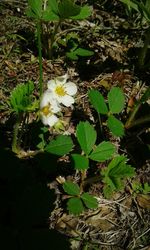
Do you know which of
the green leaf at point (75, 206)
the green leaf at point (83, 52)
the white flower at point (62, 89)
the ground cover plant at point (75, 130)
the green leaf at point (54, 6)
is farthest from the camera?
the green leaf at point (83, 52)

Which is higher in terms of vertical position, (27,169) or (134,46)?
(134,46)

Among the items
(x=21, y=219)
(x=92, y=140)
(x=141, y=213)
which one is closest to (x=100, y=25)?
(x=92, y=140)

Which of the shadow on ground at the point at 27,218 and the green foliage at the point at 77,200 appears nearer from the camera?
the shadow on ground at the point at 27,218

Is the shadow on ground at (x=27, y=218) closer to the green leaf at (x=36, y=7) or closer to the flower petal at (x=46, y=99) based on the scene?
the flower petal at (x=46, y=99)

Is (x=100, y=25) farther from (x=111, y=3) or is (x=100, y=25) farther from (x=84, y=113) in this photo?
(x=84, y=113)

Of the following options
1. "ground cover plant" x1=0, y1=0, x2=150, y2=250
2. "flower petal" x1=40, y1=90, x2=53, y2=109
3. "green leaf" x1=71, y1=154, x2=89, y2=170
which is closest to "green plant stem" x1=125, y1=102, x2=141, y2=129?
"ground cover plant" x1=0, y1=0, x2=150, y2=250

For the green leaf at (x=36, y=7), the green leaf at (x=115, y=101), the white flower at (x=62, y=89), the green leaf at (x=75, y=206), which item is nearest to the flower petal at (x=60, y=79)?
the white flower at (x=62, y=89)
